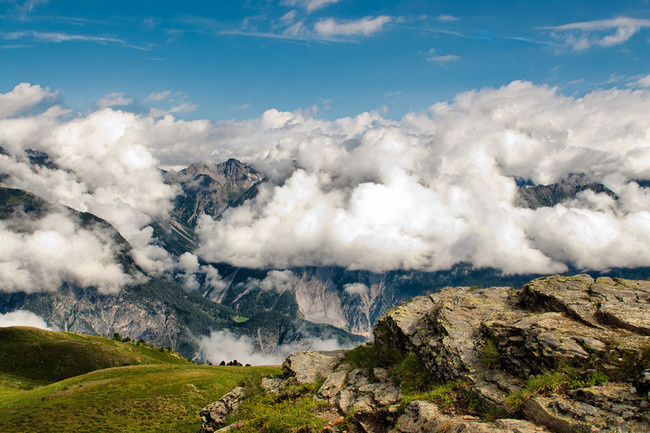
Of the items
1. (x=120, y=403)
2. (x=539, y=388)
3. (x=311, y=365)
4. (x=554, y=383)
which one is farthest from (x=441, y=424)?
(x=120, y=403)

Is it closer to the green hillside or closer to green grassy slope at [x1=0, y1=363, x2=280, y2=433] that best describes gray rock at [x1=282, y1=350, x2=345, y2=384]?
the green hillside

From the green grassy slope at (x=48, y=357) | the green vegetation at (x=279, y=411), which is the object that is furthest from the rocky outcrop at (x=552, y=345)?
the green grassy slope at (x=48, y=357)

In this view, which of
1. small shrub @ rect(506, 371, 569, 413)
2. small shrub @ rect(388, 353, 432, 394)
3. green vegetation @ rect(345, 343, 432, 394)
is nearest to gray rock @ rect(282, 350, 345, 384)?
green vegetation @ rect(345, 343, 432, 394)

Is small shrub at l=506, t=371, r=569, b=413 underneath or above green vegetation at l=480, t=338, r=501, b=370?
above

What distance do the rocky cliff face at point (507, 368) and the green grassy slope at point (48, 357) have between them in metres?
114

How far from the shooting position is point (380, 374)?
951 inches

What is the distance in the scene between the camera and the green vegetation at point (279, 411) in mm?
18750

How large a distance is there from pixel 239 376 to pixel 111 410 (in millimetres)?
24104

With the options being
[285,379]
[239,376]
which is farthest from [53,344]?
[285,379]

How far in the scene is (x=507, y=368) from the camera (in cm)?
1864

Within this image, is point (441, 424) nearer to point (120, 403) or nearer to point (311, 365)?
point (311, 365)

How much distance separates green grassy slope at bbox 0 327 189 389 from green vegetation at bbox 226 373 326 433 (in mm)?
104662

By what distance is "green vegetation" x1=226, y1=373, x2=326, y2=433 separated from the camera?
18.8 m

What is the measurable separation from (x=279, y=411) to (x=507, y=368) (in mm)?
13710
